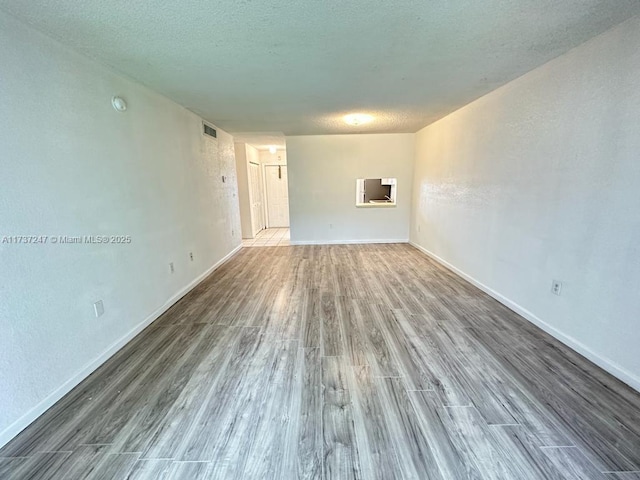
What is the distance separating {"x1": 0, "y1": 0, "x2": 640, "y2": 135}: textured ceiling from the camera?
153cm

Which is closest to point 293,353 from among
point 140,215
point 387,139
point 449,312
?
point 449,312

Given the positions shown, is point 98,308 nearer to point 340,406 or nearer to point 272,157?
point 340,406

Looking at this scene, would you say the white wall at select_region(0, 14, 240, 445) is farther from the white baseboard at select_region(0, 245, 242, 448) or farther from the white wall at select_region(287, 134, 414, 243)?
the white wall at select_region(287, 134, 414, 243)

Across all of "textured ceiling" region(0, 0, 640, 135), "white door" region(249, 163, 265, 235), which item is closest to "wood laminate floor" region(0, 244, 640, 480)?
"textured ceiling" region(0, 0, 640, 135)

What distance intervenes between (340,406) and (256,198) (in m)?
6.66

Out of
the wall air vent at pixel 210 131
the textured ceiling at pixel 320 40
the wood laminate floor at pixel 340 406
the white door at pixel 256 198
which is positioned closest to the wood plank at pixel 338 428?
the wood laminate floor at pixel 340 406

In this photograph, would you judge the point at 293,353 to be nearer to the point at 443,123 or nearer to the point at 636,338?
the point at 636,338

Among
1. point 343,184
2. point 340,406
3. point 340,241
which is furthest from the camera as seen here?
point 340,241

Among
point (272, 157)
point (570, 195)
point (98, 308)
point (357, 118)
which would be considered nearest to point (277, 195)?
point (272, 157)

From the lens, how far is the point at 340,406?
5.37 feet

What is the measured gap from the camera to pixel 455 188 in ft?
13.3

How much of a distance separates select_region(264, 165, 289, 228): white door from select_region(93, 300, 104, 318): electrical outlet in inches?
254

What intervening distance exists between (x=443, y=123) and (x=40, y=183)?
16.1 feet

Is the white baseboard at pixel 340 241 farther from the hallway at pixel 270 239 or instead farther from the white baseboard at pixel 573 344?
the white baseboard at pixel 573 344
